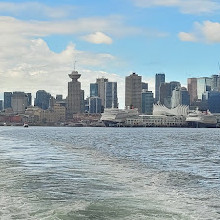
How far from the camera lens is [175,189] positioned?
32.0 meters

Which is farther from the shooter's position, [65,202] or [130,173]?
[130,173]

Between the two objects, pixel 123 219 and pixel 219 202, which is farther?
pixel 219 202

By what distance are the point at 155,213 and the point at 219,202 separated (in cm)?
565

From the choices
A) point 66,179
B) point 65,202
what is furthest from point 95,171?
point 65,202

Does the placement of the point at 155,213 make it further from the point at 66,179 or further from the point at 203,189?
the point at 66,179

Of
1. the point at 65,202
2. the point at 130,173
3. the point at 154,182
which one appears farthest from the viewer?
the point at 130,173

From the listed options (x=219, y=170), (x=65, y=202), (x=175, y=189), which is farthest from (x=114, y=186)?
(x=219, y=170)

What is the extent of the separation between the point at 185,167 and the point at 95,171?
10933 mm

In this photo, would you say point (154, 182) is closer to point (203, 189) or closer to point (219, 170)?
point (203, 189)

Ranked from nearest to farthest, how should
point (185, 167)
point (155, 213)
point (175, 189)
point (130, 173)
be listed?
point (155, 213), point (175, 189), point (130, 173), point (185, 167)

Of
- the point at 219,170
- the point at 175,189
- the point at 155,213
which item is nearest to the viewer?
the point at 155,213

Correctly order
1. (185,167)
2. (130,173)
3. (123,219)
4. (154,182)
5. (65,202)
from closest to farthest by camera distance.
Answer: (123,219), (65,202), (154,182), (130,173), (185,167)

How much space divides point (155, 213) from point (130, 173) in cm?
1846

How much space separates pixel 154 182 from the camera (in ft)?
116
